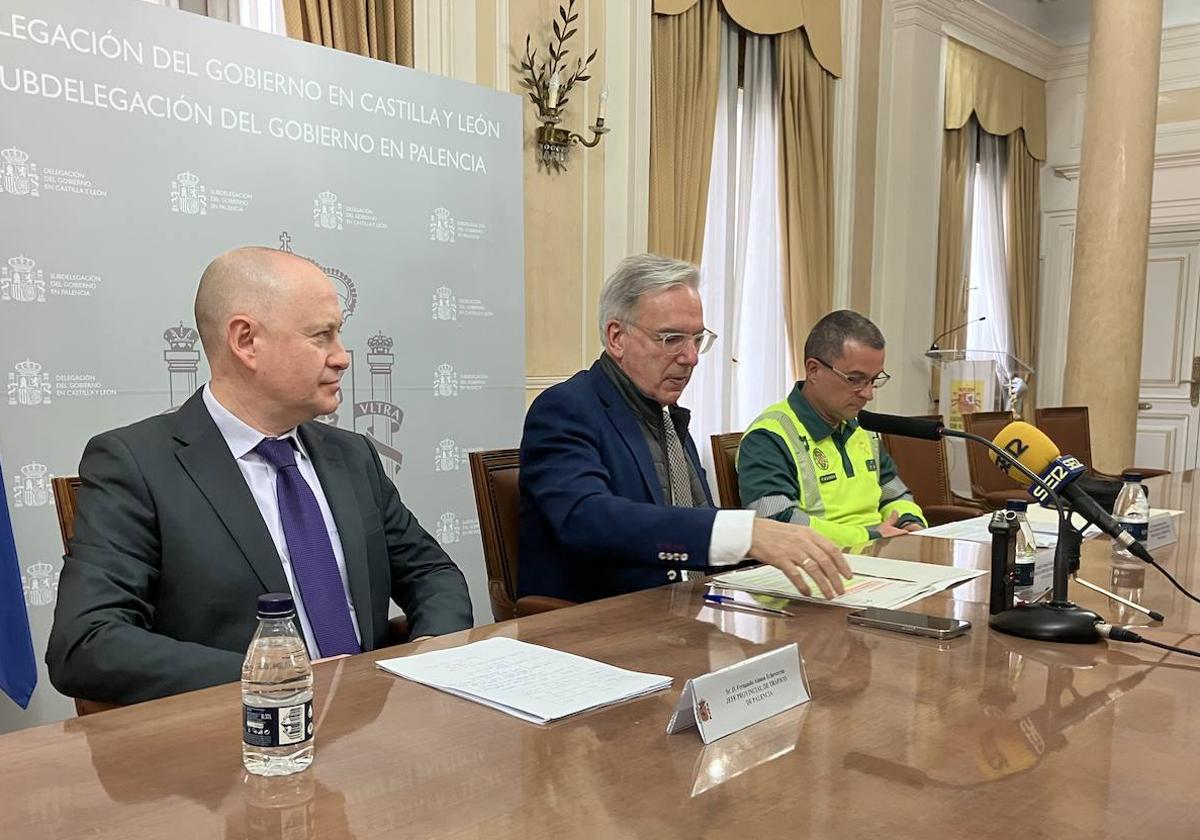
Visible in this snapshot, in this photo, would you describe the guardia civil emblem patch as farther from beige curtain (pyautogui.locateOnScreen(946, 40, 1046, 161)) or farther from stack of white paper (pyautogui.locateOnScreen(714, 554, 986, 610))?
beige curtain (pyautogui.locateOnScreen(946, 40, 1046, 161))

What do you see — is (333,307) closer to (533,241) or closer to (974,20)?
(533,241)

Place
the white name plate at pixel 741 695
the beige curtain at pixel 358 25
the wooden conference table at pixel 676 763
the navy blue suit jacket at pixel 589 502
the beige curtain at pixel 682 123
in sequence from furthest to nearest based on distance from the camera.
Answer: the beige curtain at pixel 682 123 < the beige curtain at pixel 358 25 < the navy blue suit jacket at pixel 589 502 < the white name plate at pixel 741 695 < the wooden conference table at pixel 676 763

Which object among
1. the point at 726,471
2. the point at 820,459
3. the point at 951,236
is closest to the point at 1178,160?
the point at 951,236

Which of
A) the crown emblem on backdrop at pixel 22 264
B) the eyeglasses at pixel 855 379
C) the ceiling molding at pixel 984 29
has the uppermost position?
the ceiling molding at pixel 984 29

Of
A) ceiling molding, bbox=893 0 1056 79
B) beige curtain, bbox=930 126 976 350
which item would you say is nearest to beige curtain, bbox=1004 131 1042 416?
ceiling molding, bbox=893 0 1056 79

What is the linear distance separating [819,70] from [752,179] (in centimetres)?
75

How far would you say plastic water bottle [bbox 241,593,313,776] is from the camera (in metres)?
0.91

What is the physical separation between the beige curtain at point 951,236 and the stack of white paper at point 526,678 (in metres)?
5.77

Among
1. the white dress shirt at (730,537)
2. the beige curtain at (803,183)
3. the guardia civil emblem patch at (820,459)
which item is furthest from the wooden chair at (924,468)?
the white dress shirt at (730,537)

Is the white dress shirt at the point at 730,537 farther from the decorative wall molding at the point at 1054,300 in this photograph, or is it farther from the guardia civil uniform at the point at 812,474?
the decorative wall molding at the point at 1054,300

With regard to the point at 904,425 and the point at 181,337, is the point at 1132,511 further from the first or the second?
the point at 181,337

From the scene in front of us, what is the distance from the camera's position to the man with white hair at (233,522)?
1389 mm

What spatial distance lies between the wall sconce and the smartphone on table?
292 centimetres

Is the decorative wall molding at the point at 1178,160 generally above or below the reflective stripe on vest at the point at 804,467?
above
